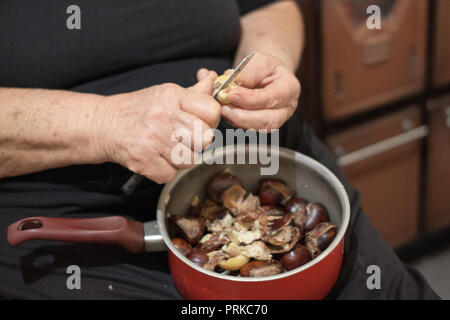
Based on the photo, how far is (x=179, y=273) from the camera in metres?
0.58

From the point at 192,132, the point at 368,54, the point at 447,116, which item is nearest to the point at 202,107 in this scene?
the point at 192,132

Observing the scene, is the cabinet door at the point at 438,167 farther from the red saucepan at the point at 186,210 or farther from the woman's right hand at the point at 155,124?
the woman's right hand at the point at 155,124

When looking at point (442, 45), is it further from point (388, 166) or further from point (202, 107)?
point (202, 107)

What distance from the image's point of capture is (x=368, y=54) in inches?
47.3

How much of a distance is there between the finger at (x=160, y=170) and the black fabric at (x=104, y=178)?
4.1 inches

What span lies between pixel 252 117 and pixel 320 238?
0.63 ft

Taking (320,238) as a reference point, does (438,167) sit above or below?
below

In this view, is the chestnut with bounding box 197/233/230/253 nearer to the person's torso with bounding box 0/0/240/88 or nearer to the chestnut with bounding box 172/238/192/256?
the chestnut with bounding box 172/238/192/256

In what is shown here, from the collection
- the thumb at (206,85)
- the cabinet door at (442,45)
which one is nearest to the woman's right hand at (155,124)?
the thumb at (206,85)

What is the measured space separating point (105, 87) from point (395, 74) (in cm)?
86

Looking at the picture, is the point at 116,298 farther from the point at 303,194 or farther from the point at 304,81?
the point at 304,81

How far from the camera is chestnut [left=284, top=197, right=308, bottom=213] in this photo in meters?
0.68

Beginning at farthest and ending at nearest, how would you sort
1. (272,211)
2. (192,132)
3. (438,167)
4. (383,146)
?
(438,167) → (383,146) → (272,211) → (192,132)

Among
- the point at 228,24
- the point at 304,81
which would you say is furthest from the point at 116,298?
the point at 304,81
